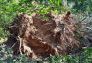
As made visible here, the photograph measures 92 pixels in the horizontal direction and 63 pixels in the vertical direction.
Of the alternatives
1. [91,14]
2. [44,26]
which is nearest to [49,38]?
[44,26]

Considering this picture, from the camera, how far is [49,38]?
22.5ft

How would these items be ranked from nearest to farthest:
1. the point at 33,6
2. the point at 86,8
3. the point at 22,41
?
the point at 33,6 → the point at 22,41 → the point at 86,8

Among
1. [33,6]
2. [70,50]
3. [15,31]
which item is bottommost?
[70,50]

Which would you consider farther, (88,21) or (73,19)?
(88,21)

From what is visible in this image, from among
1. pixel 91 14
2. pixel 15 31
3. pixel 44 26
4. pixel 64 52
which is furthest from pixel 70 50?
pixel 91 14

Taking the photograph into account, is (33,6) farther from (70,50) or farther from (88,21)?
(88,21)

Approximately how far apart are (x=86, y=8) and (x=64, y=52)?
2.49 meters

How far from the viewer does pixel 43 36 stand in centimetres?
683

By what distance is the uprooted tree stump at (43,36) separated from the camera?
6.73 m

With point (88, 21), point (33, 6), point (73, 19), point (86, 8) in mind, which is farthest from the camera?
point (86, 8)

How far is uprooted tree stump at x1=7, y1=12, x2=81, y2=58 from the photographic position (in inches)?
265

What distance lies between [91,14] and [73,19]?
1.19m

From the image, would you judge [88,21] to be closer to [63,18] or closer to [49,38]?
[63,18]

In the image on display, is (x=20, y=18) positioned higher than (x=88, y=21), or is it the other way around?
(x=20, y=18)
